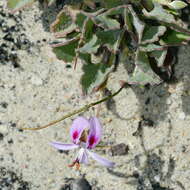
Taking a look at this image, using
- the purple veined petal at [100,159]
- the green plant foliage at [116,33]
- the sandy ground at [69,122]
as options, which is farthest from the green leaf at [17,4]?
the purple veined petal at [100,159]

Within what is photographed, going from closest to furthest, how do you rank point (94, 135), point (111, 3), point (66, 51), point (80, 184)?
1. point (94, 135)
2. point (111, 3)
3. point (66, 51)
4. point (80, 184)

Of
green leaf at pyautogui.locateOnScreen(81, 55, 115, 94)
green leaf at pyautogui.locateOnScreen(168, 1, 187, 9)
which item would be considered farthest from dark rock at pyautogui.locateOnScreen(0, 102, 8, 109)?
green leaf at pyautogui.locateOnScreen(168, 1, 187, 9)

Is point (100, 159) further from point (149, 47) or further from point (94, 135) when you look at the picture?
point (149, 47)

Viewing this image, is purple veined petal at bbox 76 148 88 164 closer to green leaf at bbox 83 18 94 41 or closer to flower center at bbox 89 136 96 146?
flower center at bbox 89 136 96 146

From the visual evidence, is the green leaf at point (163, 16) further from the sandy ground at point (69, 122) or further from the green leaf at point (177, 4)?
the sandy ground at point (69, 122)

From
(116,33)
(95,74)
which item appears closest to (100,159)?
(95,74)

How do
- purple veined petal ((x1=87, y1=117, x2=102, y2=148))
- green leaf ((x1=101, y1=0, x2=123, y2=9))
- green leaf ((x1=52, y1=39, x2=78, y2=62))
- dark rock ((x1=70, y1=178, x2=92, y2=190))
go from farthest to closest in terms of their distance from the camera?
dark rock ((x1=70, y1=178, x2=92, y2=190)), green leaf ((x1=52, y1=39, x2=78, y2=62)), green leaf ((x1=101, y1=0, x2=123, y2=9)), purple veined petal ((x1=87, y1=117, x2=102, y2=148))

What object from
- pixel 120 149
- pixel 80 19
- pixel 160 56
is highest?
pixel 80 19
